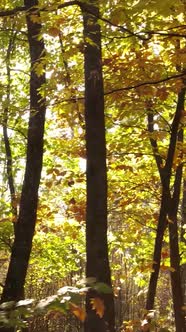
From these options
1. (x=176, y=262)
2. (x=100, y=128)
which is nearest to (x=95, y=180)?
(x=100, y=128)

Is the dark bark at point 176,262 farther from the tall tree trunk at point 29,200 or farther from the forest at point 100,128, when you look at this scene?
the tall tree trunk at point 29,200

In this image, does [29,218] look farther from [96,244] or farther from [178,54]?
[178,54]

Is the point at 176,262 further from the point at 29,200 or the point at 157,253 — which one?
the point at 29,200

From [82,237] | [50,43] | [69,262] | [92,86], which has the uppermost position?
[50,43]

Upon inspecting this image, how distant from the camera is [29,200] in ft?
19.8

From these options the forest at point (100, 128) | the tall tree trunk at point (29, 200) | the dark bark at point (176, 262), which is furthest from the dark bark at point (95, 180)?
the dark bark at point (176, 262)

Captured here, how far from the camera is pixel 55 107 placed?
5094 millimetres

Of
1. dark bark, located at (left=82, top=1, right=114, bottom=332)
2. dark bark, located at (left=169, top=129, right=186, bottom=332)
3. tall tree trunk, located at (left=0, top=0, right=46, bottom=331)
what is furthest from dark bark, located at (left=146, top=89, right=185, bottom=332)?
tall tree trunk, located at (left=0, top=0, right=46, bottom=331)

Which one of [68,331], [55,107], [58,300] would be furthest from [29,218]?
[68,331]

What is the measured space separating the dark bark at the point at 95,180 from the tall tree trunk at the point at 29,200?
1.33 meters

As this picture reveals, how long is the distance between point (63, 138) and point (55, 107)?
7.50 feet

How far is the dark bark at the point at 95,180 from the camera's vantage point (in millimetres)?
3838

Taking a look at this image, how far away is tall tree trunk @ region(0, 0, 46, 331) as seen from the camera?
554 centimetres

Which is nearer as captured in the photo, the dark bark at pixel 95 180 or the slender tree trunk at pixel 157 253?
the dark bark at pixel 95 180
